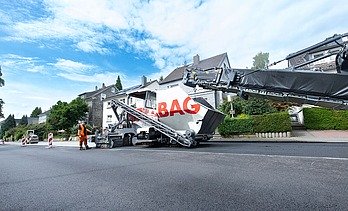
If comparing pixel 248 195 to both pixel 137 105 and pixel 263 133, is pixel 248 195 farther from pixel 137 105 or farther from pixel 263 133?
pixel 263 133

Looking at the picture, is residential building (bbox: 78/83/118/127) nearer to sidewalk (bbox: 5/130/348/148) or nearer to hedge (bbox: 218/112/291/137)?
sidewalk (bbox: 5/130/348/148)

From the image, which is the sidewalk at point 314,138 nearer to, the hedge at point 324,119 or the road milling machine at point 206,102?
the hedge at point 324,119

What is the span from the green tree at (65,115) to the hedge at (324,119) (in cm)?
3768

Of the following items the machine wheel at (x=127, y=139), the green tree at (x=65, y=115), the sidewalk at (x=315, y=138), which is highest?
the green tree at (x=65, y=115)

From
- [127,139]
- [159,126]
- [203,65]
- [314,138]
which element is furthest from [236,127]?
[203,65]

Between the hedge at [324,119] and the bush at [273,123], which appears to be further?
the hedge at [324,119]

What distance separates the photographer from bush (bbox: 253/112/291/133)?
1653 cm

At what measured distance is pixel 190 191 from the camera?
3627mm

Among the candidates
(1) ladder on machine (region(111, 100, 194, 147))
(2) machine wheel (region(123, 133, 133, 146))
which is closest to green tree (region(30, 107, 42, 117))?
(2) machine wheel (region(123, 133, 133, 146))

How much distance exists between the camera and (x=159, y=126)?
11836 millimetres

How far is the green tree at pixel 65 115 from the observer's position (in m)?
43.1

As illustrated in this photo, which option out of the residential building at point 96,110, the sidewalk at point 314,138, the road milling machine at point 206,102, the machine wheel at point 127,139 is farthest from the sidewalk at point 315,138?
the residential building at point 96,110

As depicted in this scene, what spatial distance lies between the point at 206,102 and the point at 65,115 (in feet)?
124

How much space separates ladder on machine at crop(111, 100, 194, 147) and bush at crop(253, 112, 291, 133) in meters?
8.25
